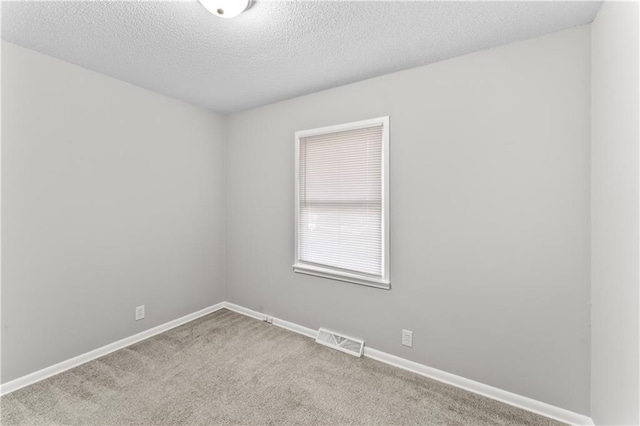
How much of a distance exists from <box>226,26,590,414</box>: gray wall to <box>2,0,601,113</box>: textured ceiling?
20 cm

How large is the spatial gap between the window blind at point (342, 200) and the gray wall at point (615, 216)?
4.40ft

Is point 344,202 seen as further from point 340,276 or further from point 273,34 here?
point 273,34

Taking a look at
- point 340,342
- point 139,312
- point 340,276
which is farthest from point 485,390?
point 139,312

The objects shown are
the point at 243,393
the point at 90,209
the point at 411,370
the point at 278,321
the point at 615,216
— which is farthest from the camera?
the point at 278,321

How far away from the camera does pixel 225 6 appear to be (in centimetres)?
149

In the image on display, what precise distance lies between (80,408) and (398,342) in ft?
7.48

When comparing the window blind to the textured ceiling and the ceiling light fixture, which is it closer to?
the textured ceiling

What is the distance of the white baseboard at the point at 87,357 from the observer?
1.94 metres

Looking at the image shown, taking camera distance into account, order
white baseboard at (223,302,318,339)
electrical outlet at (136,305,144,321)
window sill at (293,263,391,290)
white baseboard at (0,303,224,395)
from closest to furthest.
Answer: white baseboard at (0,303,224,395) < window sill at (293,263,391,290) < electrical outlet at (136,305,144,321) < white baseboard at (223,302,318,339)

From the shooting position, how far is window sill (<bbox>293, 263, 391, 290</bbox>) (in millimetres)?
2375

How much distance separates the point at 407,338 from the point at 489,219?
1146 millimetres

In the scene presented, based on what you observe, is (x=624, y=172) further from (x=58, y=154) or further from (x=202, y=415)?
(x=58, y=154)

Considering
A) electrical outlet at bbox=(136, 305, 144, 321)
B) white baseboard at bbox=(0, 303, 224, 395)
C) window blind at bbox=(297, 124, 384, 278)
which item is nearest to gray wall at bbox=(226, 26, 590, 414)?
window blind at bbox=(297, 124, 384, 278)

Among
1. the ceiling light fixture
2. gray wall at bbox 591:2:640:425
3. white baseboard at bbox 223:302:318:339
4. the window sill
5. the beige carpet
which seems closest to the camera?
gray wall at bbox 591:2:640:425
